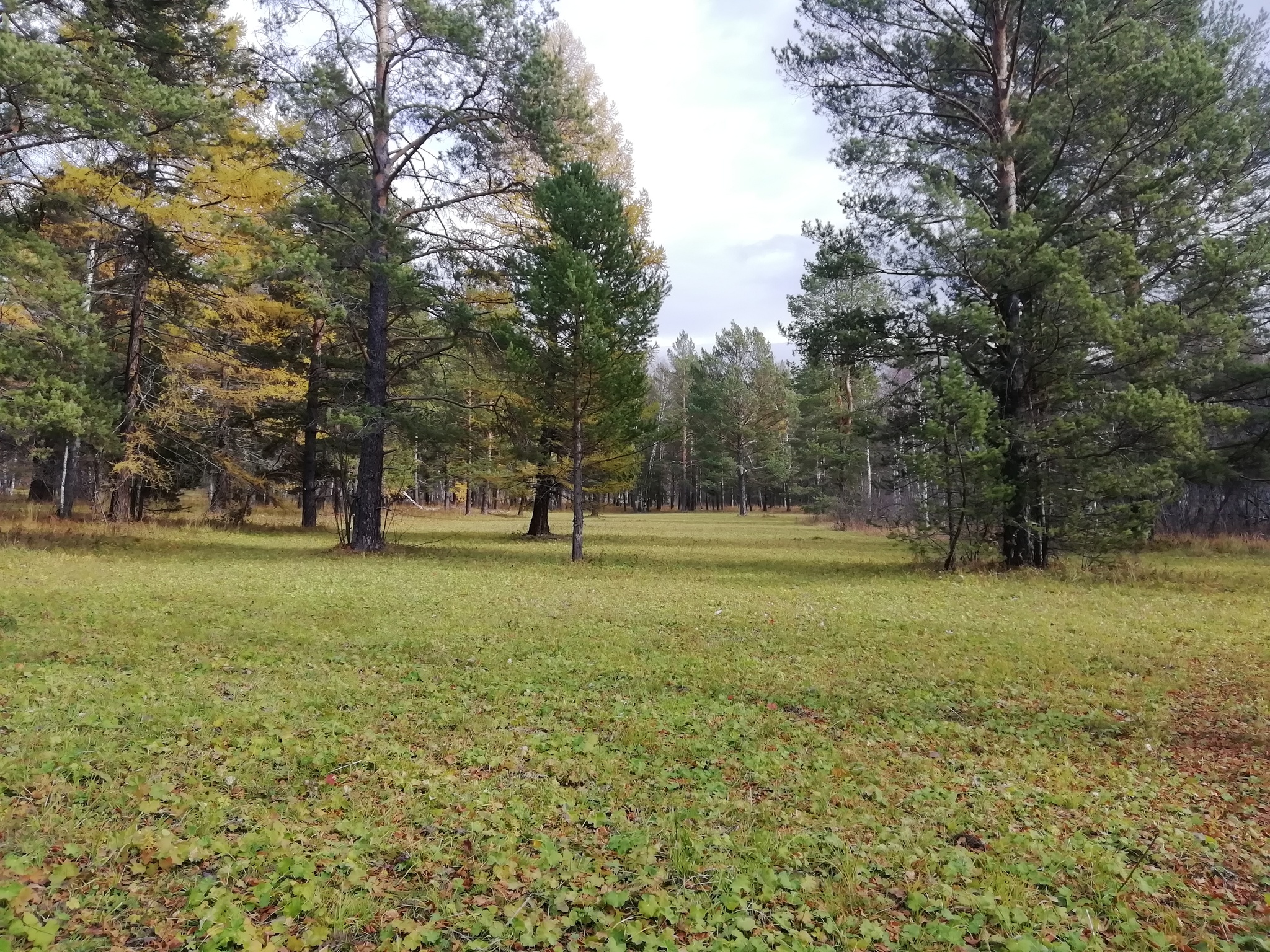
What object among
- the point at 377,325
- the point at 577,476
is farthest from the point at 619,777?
the point at 377,325

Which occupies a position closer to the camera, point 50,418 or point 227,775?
point 227,775

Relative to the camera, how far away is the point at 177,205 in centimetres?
1462

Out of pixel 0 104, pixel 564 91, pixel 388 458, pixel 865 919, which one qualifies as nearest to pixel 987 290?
pixel 564 91

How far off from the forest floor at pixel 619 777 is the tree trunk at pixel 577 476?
6.40 metres

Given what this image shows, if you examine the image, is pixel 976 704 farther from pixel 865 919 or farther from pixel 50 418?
pixel 50 418

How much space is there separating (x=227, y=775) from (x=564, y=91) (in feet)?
48.8

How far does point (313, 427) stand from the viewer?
74.8 feet

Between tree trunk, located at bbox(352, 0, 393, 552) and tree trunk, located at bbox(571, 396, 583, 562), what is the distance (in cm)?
417

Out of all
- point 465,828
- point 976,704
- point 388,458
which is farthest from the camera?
point 388,458

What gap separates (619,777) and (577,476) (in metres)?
11.8

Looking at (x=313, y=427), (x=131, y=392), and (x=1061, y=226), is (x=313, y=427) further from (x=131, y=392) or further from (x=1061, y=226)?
(x=1061, y=226)

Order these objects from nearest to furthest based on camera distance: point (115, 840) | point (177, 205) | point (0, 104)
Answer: point (115, 840), point (0, 104), point (177, 205)

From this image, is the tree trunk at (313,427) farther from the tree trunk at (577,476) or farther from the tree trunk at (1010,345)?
the tree trunk at (1010,345)

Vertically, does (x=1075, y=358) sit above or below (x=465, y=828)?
above
